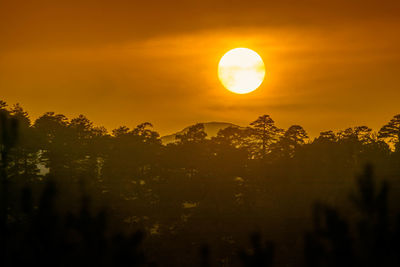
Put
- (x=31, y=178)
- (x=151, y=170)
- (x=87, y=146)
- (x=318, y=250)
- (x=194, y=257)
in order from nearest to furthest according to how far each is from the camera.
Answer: (x=318, y=250), (x=194, y=257), (x=31, y=178), (x=151, y=170), (x=87, y=146)

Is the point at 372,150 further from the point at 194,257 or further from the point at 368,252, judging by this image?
the point at 368,252

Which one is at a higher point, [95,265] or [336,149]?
[336,149]

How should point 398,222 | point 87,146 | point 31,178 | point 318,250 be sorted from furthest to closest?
point 87,146 < point 31,178 < point 318,250 < point 398,222

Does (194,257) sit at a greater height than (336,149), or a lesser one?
lesser

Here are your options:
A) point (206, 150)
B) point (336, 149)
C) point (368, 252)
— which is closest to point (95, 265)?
point (368, 252)

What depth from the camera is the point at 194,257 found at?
238 feet

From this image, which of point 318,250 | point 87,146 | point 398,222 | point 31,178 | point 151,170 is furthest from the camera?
point 87,146

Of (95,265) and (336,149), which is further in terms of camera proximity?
(336,149)

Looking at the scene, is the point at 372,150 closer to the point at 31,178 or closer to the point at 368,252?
the point at 31,178

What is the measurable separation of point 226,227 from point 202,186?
24.1 feet

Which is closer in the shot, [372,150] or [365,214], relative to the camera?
[365,214]

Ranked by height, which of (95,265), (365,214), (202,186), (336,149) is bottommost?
(95,265)

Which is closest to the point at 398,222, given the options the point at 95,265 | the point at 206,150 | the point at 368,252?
the point at 368,252

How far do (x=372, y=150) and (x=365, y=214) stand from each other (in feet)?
230
